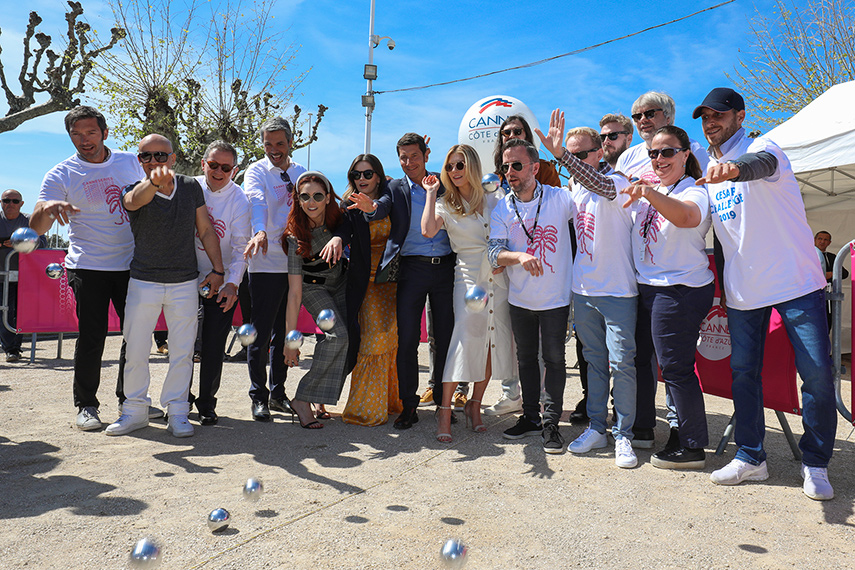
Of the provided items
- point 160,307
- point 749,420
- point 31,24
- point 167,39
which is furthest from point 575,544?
point 31,24

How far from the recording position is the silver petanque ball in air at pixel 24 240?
401 cm

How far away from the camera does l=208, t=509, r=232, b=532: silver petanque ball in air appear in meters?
2.54

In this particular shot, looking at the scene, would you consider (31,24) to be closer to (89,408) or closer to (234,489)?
(89,408)

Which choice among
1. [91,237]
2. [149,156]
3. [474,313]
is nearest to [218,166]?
[149,156]

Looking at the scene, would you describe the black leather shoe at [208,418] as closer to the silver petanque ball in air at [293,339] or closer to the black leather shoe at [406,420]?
the silver petanque ball in air at [293,339]

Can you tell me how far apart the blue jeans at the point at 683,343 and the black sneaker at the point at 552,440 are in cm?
77

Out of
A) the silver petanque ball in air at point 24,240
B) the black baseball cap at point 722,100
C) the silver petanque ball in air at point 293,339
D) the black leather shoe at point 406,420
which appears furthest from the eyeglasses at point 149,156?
the black baseball cap at point 722,100

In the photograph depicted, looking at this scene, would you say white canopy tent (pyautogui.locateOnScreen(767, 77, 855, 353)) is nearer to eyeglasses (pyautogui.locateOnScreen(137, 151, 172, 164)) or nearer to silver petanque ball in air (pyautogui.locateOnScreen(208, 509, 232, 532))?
silver petanque ball in air (pyautogui.locateOnScreen(208, 509, 232, 532))

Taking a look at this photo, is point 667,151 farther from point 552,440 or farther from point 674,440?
point 552,440

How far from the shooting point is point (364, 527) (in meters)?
2.66

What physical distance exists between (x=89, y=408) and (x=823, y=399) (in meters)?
4.87

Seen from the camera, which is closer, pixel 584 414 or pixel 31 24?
pixel 584 414

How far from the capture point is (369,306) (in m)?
4.63

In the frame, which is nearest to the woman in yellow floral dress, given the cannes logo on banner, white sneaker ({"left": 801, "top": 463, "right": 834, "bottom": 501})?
the cannes logo on banner
